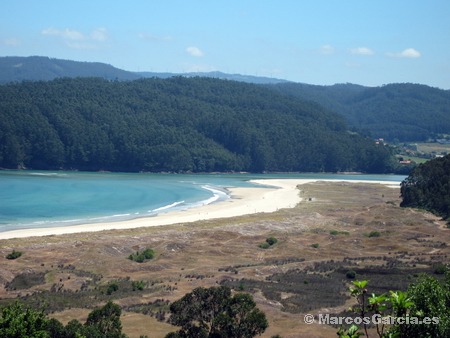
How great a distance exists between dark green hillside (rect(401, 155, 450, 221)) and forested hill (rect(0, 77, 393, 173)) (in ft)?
263

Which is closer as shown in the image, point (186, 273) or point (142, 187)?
point (186, 273)

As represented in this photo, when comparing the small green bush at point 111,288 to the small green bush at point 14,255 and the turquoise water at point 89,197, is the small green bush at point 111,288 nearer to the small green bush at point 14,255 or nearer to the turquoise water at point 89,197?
the small green bush at point 14,255

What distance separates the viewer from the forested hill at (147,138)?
15475 cm

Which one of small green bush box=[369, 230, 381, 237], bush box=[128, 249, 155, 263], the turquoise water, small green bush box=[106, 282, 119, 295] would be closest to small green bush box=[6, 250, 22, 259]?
bush box=[128, 249, 155, 263]

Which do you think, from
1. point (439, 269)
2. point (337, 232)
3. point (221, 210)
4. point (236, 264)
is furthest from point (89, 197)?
point (439, 269)

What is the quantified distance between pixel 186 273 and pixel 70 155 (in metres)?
117


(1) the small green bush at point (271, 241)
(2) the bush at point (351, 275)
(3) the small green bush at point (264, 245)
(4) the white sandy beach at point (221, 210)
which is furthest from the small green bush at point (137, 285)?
(4) the white sandy beach at point (221, 210)

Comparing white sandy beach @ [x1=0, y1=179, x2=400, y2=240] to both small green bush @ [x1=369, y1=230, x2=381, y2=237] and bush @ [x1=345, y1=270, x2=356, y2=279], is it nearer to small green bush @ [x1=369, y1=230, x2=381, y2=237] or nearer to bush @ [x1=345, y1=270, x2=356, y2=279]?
small green bush @ [x1=369, y1=230, x2=381, y2=237]

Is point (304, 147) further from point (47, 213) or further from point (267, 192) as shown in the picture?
point (47, 213)

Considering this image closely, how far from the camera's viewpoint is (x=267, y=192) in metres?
109

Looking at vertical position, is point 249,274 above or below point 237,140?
below

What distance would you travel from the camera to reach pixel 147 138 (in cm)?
16725

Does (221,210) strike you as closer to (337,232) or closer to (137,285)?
(337,232)

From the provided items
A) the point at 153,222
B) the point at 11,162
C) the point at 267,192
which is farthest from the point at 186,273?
the point at 11,162
